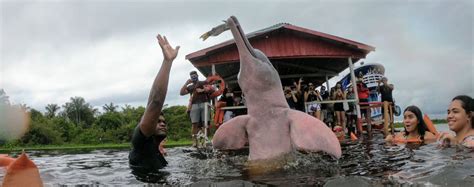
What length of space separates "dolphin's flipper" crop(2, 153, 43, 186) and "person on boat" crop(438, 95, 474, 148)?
5.80 m

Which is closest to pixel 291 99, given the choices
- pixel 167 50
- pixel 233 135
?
pixel 233 135

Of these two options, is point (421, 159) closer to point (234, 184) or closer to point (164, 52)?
point (234, 184)

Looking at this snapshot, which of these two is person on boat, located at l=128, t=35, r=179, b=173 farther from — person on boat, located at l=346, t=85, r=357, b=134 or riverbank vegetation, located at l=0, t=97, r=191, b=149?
riverbank vegetation, located at l=0, t=97, r=191, b=149

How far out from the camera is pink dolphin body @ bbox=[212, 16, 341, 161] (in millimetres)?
4781

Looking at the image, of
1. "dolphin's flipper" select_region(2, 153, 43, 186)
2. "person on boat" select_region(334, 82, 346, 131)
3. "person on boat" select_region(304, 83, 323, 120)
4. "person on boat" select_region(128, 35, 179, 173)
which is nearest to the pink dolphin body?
"person on boat" select_region(128, 35, 179, 173)

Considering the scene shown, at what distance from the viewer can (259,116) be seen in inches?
194

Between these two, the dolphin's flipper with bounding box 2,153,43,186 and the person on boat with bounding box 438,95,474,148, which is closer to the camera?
the dolphin's flipper with bounding box 2,153,43,186

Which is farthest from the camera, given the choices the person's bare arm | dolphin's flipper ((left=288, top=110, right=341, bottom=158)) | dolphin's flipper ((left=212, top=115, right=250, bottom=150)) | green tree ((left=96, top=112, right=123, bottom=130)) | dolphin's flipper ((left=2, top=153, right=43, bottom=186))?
green tree ((left=96, top=112, right=123, bottom=130))

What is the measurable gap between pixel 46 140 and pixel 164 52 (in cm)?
3354

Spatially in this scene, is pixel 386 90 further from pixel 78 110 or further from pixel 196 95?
pixel 78 110

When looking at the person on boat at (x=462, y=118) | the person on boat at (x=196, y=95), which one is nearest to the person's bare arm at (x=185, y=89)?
the person on boat at (x=196, y=95)

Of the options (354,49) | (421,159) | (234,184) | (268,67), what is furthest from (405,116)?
(354,49)

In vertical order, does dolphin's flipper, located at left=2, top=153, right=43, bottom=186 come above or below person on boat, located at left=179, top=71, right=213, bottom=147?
below

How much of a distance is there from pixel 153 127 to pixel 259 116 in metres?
1.28
